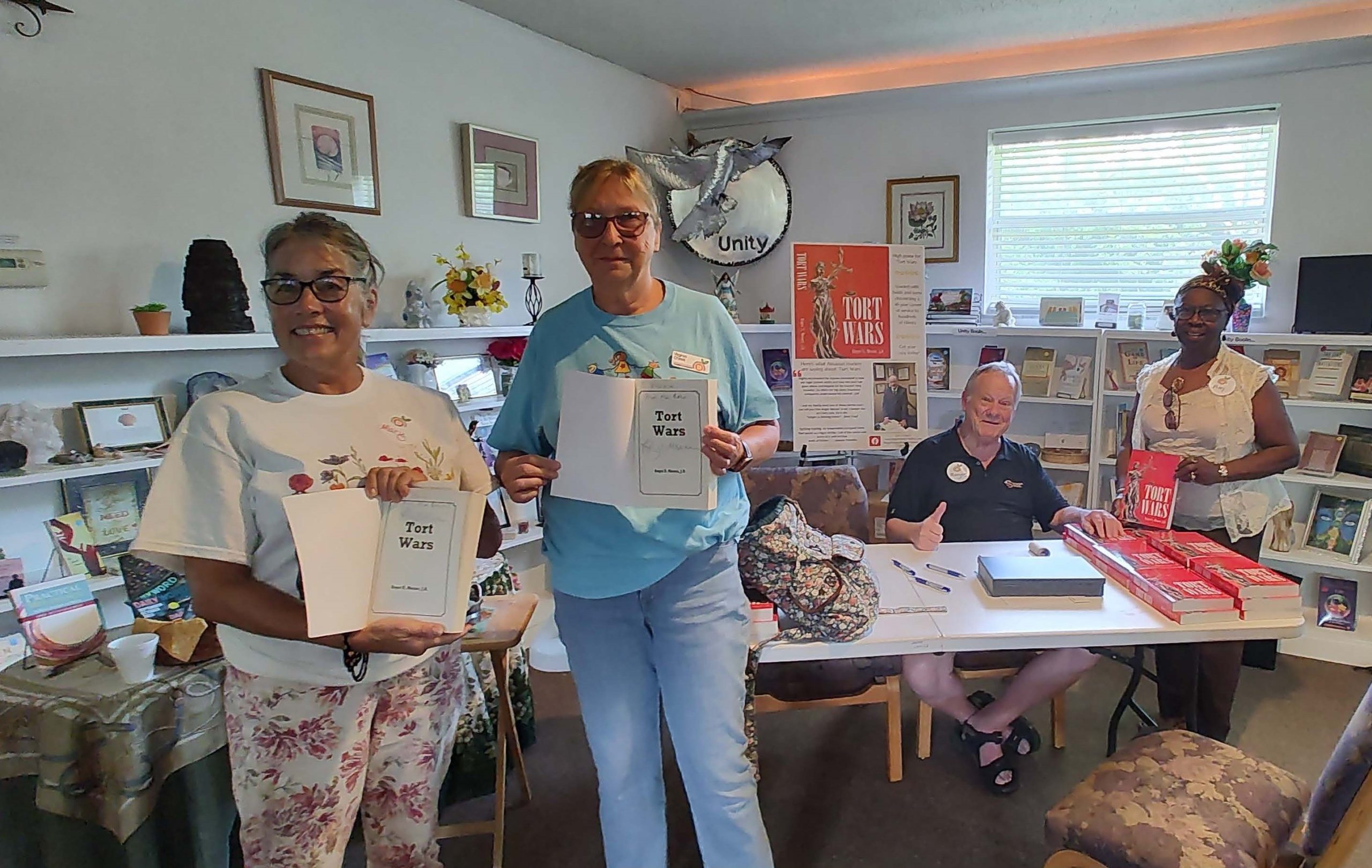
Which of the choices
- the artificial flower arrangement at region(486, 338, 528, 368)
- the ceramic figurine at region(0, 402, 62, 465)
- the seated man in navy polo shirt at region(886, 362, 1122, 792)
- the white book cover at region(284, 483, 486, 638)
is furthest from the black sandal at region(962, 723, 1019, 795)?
the ceramic figurine at region(0, 402, 62, 465)

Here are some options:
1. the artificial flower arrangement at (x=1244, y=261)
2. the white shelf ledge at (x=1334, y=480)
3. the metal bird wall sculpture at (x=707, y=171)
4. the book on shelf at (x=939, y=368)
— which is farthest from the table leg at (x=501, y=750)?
the white shelf ledge at (x=1334, y=480)

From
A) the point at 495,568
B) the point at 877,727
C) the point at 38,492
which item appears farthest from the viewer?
the point at 877,727

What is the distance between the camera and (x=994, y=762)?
2340 millimetres

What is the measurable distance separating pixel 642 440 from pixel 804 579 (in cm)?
59

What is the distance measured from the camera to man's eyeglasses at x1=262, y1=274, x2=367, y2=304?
1.21m

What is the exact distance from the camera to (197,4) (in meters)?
2.23

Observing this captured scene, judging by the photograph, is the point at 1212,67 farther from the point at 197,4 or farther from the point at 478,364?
the point at 197,4

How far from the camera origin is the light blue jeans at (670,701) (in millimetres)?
1455

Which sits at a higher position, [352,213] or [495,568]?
[352,213]

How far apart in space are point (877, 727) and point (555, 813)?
1.14 meters

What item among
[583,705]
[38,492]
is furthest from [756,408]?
[38,492]

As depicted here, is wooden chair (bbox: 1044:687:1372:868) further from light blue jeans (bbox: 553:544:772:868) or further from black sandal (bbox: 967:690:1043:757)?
black sandal (bbox: 967:690:1043:757)

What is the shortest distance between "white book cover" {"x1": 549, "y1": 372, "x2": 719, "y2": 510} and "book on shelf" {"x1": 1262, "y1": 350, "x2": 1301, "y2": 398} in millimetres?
3126

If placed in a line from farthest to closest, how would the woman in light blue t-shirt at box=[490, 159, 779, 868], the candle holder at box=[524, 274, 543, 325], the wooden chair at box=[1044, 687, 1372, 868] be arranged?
the candle holder at box=[524, 274, 543, 325] < the woman in light blue t-shirt at box=[490, 159, 779, 868] < the wooden chair at box=[1044, 687, 1372, 868]
